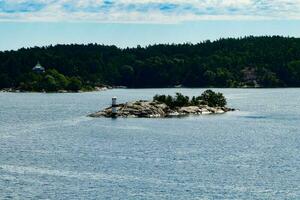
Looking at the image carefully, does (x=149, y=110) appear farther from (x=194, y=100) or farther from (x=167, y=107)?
(x=194, y=100)

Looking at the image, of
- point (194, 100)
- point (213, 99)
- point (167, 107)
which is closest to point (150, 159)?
point (167, 107)

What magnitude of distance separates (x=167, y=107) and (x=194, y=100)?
12.8 metres

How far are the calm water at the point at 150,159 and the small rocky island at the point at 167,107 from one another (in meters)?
6.94

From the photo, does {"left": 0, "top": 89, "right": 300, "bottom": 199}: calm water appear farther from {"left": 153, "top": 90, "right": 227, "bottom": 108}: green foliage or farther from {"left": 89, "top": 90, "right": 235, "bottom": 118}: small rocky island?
Result: {"left": 153, "top": 90, "right": 227, "bottom": 108}: green foliage

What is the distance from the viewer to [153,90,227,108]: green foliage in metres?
172

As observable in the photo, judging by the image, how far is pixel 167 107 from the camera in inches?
6718

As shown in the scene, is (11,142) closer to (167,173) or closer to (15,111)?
(167,173)

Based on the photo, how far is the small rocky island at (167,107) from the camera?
164 metres

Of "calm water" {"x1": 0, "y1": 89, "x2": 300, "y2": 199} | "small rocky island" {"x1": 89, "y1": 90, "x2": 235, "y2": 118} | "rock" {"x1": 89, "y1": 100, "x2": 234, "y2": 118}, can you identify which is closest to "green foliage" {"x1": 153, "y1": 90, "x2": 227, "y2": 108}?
"small rocky island" {"x1": 89, "y1": 90, "x2": 235, "y2": 118}

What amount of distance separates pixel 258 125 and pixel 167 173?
6821 centimetres

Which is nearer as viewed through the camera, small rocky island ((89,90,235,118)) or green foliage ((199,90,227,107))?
small rocky island ((89,90,235,118))

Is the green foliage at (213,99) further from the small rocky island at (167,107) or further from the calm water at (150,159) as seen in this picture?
the calm water at (150,159)

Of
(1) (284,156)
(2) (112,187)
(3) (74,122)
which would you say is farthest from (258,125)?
(2) (112,187)

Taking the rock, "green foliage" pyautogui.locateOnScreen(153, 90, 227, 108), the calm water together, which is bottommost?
the calm water
